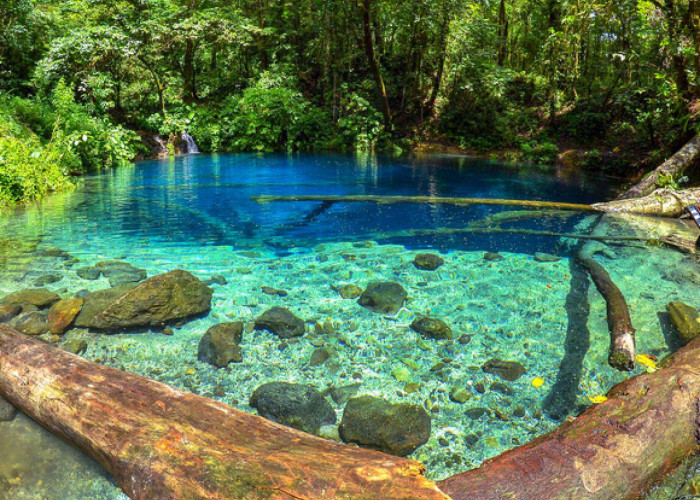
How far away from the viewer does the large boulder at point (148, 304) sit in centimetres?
398

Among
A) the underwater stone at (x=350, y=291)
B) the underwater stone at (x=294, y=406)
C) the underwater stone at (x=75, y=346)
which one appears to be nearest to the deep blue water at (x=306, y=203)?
the underwater stone at (x=350, y=291)

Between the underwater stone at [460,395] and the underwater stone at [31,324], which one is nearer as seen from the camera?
the underwater stone at [460,395]

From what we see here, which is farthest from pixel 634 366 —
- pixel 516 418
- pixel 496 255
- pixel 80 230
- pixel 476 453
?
pixel 80 230

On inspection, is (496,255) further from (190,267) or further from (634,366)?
(190,267)

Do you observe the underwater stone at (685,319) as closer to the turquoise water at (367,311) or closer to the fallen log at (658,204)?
the turquoise water at (367,311)

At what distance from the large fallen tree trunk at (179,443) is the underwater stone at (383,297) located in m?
2.47

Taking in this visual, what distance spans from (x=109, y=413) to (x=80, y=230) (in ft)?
19.7

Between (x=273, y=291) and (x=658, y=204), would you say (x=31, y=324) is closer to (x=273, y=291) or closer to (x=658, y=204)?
(x=273, y=291)

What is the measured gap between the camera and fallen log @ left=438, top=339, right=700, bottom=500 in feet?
5.47

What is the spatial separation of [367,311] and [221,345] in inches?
58.8

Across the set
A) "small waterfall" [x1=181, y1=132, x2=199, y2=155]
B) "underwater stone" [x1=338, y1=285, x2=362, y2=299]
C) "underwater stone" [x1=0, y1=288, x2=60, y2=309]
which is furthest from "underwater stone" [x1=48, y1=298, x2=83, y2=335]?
"small waterfall" [x1=181, y1=132, x2=199, y2=155]

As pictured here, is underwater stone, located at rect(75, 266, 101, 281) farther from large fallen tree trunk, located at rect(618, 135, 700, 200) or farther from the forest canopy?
large fallen tree trunk, located at rect(618, 135, 700, 200)

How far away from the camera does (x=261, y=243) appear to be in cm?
664

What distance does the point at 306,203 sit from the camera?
9.64 m
